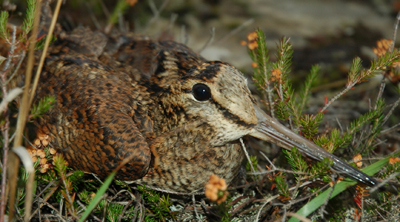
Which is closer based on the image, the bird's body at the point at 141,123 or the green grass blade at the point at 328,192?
the green grass blade at the point at 328,192

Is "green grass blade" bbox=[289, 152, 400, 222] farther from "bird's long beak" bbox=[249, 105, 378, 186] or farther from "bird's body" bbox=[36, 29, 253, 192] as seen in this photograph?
"bird's body" bbox=[36, 29, 253, 192]

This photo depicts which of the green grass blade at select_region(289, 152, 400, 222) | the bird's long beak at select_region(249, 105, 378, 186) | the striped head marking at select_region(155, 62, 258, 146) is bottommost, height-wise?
the green grass blade at select_region(289, 152, 400, 222)

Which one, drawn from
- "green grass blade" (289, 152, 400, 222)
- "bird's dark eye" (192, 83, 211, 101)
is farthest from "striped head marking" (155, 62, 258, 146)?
"green grass blade" (289, 152, 400, 222)

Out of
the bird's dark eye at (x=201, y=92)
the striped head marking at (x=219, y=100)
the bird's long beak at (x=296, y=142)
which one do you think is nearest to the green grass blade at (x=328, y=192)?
the bird's long beak at (x=296, y=142)

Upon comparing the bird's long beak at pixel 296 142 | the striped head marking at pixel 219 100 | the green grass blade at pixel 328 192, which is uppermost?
the striped head marking at pixel 219 100

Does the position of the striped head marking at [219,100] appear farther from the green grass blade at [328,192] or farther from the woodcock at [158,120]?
the green grass blade at [328,192]

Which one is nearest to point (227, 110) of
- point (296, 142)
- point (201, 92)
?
point (201, 92)

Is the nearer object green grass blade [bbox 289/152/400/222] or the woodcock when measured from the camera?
green grass blade [bbox 289/152/400/222]
